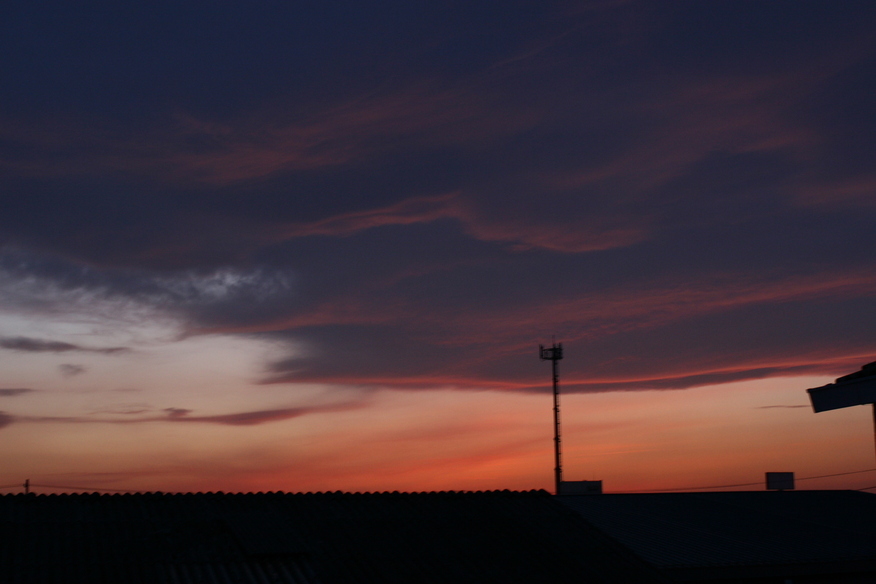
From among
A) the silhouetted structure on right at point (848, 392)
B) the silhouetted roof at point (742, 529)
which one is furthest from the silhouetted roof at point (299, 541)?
the silhouetted structure on right at point (848, 392)

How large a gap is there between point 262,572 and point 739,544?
1873cm

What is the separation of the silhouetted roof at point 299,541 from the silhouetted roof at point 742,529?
15.9 feet

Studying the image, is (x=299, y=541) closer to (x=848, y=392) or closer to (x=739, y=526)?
(x=848, y=392)

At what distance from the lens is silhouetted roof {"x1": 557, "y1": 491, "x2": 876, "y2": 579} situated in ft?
98.2

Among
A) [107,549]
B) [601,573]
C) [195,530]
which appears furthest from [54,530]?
[601,573]

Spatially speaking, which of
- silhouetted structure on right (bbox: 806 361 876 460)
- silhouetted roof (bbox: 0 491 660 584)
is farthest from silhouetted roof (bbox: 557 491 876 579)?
silhouetted structure on right (bbox: 806 361 876 460)

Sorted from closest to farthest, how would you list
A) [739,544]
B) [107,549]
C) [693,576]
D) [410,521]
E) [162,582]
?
[162,582] < [107,549] < [410,521] < [693,576] < [739,544]

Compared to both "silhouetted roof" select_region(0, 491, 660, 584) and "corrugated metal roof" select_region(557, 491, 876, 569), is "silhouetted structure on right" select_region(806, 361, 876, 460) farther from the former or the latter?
"corrugated metal roof" select_region(557, 491, 876, 569)

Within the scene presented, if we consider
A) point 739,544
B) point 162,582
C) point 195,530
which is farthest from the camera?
point 739,544

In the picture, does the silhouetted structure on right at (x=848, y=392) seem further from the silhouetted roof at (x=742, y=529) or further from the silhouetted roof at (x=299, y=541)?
the silhouetted roof at (x=742, y=529)

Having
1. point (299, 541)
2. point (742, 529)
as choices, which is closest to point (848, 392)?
point (299, 541)

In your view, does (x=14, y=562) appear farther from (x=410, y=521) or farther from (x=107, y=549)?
(x=410, y=521)

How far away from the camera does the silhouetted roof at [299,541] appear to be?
20875 millimetres

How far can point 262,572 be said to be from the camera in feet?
69.5
